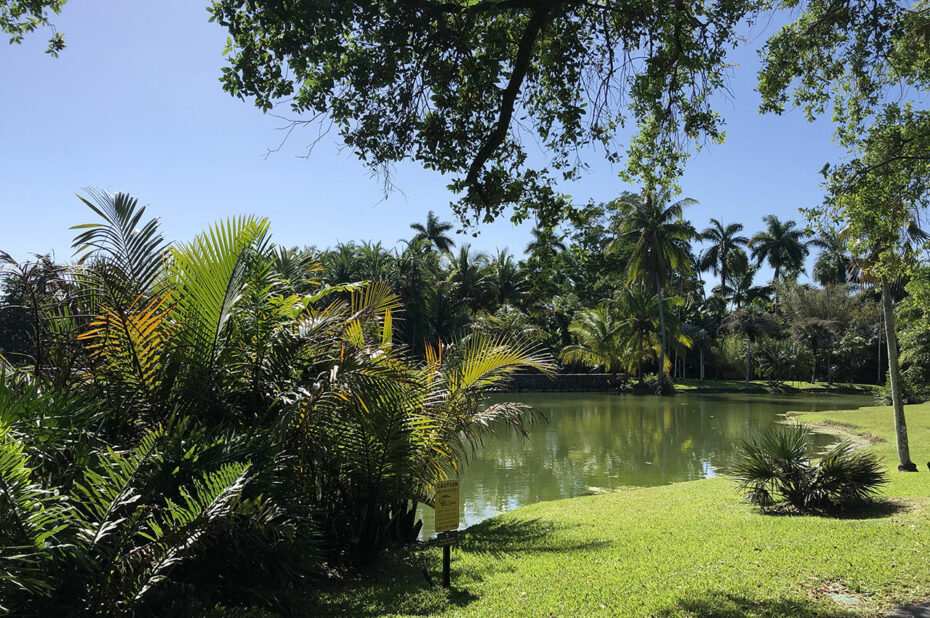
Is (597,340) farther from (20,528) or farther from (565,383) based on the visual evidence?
(20,528)

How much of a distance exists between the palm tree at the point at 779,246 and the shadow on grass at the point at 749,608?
191ft

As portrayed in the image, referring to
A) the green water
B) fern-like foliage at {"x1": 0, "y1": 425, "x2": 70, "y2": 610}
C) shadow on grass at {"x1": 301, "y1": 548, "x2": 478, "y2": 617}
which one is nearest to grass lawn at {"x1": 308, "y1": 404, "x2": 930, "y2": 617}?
shadow on grass at {"x1": 301, "y1": 548, "x2": 478, "y2": 617}

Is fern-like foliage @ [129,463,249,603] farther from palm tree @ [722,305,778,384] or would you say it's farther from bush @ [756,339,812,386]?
bush @ [756,339,812,386]

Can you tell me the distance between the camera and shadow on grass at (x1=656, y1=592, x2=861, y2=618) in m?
4.55

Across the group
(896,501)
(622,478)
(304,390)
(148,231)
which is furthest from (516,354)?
(622,478)

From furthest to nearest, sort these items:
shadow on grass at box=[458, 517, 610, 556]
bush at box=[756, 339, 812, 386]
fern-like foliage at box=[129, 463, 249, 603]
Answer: bush at box=[756, 339, 812, 386]
shadow on grass at box=[458, 517, 610, 556]
fern-like foliage at box=[129, 463, 249, 603]

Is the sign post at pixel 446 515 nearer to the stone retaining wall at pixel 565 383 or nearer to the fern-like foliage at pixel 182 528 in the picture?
the fern-like foliage at pixel 182 528

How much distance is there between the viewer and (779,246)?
188 feet

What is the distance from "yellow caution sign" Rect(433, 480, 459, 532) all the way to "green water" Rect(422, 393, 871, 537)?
6.42ft

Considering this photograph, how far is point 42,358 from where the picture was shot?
5.48 m

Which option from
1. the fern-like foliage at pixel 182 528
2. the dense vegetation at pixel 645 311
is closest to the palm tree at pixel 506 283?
the dense vegetation at pixel 645 311

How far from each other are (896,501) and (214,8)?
10482 mm

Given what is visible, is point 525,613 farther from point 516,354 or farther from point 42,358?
point 42,358

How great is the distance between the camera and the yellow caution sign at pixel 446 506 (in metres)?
5.45
